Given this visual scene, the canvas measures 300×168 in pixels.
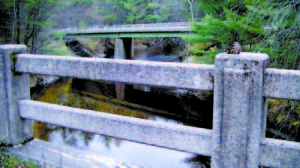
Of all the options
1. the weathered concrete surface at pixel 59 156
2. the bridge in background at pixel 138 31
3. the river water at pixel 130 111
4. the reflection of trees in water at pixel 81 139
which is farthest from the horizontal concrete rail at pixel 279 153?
the bridge in background at pixel 138 31

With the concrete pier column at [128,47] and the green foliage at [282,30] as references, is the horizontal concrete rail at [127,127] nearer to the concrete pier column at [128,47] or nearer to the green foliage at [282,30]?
the green foliage at [282,30]

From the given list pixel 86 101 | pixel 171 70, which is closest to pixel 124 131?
pixel 171 70

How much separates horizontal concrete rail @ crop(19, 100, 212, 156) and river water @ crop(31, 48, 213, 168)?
2030mm

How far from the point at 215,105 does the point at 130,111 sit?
9888 millimetres

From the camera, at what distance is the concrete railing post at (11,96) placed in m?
3.06

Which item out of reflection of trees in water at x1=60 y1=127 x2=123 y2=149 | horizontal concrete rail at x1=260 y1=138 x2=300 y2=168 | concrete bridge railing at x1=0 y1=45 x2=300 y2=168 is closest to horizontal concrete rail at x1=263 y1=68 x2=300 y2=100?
concrete bridge railing at x1=0 y1=45 x2=300 y2=168

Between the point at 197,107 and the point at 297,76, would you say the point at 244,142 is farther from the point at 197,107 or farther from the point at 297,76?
the point at 197,107

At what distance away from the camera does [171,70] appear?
2.30 m

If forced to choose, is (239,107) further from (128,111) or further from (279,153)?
(128,111)

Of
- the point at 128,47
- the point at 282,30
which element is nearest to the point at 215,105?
the point at 282,30

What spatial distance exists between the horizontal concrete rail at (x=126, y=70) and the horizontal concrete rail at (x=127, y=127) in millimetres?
356

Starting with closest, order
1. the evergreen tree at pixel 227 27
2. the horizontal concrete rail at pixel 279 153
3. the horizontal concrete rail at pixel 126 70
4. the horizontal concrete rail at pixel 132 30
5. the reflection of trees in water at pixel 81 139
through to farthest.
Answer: the horizontal concrete rail at pixel 279 153
the horizontal concrete rail at pixel 126 70
the reflection of trees in water at pixel 81 139
the evergreen tree at pixel 227 27
the horizontal concrete rail at pixel 132 30

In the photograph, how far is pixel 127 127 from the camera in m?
2.56

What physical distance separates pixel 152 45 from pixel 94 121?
108 feet
